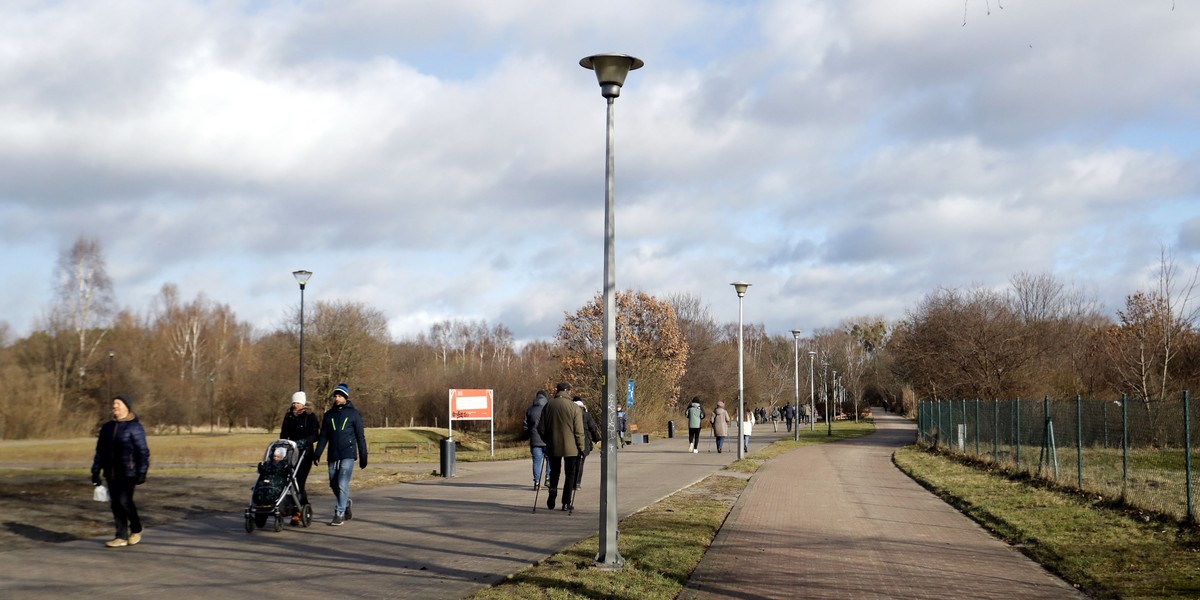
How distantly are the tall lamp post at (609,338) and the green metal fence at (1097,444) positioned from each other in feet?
26.3

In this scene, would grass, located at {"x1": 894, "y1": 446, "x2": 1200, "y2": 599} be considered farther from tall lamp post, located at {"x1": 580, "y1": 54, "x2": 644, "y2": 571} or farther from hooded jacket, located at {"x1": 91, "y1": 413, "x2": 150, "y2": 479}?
hooded jacket, located at {"x1": 91, "y1": 413, "x2": 150, "y2": 479}

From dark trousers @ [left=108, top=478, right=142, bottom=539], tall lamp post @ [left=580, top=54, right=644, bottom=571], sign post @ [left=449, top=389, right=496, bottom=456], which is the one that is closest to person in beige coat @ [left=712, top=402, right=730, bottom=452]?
sign post @ [left=449, top=389, right=496, bottom=456]

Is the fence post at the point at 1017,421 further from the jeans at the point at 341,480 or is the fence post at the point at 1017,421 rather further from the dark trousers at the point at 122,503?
the dark trousers at the point at 122,503

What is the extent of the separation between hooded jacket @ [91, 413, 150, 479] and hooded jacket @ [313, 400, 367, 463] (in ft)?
7.09

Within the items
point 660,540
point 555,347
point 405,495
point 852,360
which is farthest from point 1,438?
point 852,360

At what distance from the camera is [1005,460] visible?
23781 millimetres

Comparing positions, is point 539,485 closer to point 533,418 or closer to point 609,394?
point 533,418

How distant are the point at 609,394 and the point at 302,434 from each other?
5.00 metres

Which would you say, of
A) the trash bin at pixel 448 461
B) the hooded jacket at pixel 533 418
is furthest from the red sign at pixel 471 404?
the hooded jacket at pixel 533 418

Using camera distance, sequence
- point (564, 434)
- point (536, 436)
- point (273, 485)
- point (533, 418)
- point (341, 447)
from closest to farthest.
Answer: point (273, 485) → point (341, 447) → point (564, 434) → point (536, 436) → point (533, 418)

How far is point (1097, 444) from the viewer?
75.2 ft

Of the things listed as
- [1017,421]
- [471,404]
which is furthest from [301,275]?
[1017,421]

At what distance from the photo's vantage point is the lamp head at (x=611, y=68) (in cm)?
966

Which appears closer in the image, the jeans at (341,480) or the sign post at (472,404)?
the jeans at (341,480)
